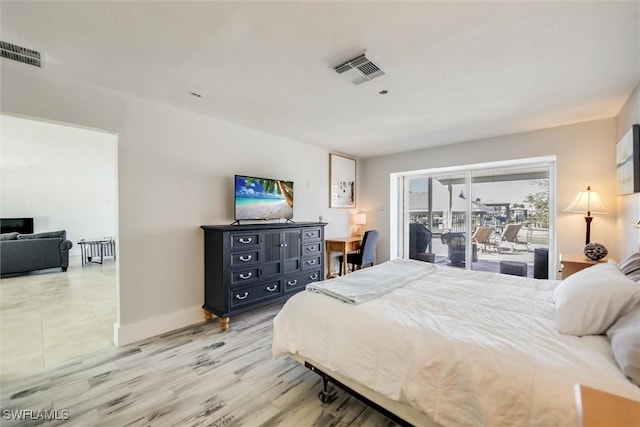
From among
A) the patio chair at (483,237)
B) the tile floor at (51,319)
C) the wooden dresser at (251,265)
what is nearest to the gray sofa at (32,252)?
the tile floor at (51,319)

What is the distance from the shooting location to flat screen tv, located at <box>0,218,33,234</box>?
6555 mm

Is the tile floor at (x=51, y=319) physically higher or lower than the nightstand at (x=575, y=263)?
lower

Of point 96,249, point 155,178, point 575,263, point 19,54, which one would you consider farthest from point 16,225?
point 575,263

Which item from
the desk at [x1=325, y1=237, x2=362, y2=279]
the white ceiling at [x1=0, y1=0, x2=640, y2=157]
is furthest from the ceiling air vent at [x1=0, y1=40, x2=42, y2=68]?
the desk at [x1=325, y1=237, x2=362, y2=279]

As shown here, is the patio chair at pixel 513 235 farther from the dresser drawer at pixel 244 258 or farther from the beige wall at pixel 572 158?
the dresser drawer at pixel 244 258

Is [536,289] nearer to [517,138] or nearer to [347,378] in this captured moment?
[347,378]

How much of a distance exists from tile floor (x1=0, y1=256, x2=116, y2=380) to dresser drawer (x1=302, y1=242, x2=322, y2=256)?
2260 millimetres

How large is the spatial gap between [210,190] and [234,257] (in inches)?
36.3

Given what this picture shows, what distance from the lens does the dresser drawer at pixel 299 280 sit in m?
3.40

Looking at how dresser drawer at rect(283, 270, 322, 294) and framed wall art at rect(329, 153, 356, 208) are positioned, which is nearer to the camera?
dresser drawer at rect(283, 270, 322, 294)

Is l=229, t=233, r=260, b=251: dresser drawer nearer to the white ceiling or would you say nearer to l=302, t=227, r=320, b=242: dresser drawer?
l=302, t=227, r=320, b=242: dresser drawer

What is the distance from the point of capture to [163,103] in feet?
9.11

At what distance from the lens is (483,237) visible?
445 cm

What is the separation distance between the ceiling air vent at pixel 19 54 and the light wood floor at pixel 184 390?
242cm
